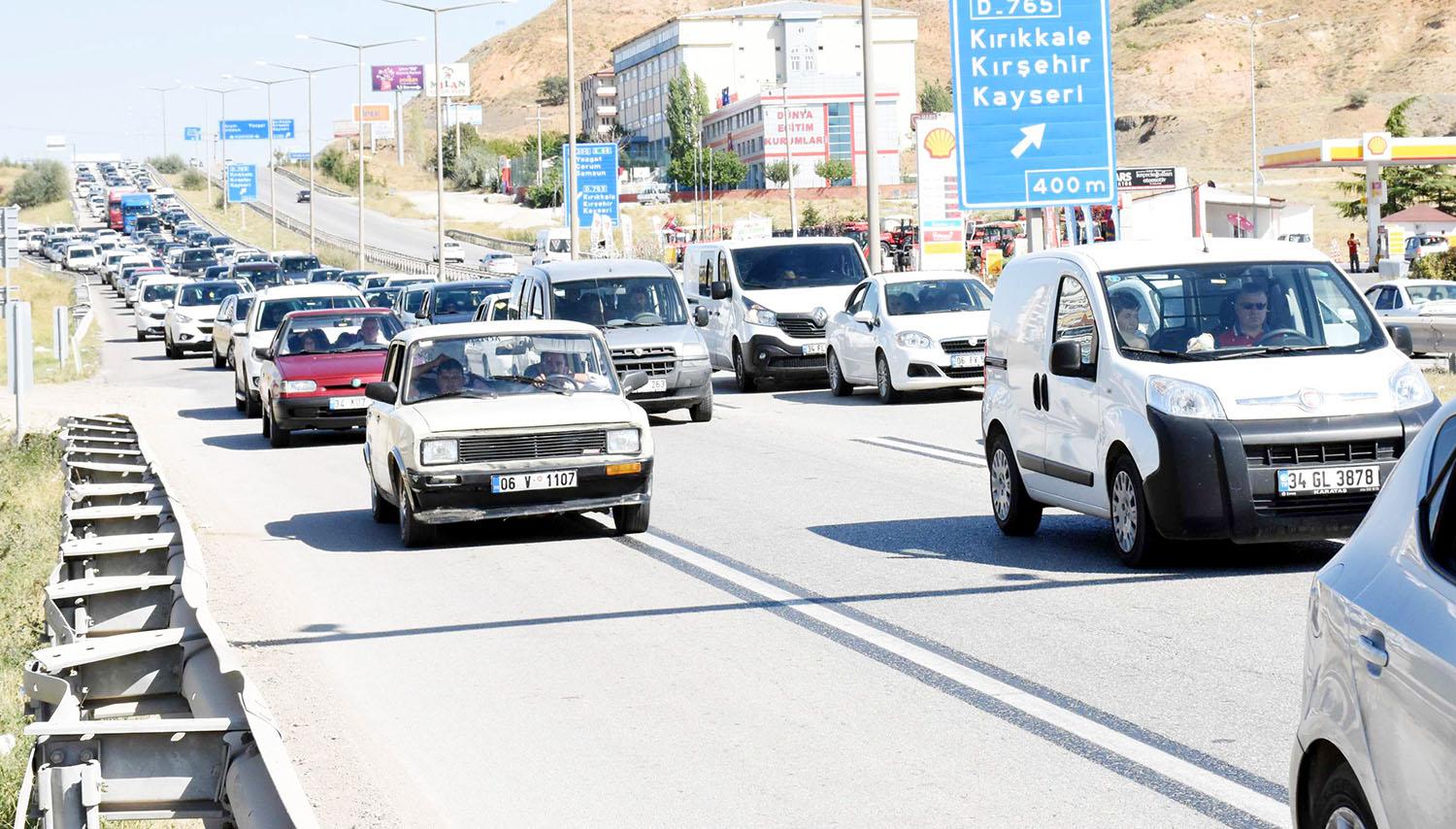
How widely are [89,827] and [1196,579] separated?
6.90 meters

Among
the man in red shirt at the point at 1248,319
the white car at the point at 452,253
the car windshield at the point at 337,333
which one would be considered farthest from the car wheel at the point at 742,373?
the white car at the point at 452,253

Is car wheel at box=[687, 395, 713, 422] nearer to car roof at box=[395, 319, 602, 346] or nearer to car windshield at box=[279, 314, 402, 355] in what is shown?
car windshield at box=[279, 314, 402, 355]

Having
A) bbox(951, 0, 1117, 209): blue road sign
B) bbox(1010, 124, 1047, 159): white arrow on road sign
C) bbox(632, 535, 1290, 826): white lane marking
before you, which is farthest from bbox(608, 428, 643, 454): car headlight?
bbox(1010, 124, 1047, 159): white arrow on road sign

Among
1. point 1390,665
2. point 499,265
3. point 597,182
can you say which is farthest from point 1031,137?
point 499,265

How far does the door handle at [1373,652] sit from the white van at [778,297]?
80.8ft

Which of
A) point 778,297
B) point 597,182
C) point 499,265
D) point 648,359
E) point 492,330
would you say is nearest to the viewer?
point 492,330

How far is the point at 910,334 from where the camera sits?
84.0ft

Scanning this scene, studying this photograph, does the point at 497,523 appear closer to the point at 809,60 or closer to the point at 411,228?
the point at 411,228

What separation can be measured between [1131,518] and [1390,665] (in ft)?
23.2

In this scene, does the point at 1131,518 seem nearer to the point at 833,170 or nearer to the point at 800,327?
the point at 800,327

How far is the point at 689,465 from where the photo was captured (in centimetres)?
1875

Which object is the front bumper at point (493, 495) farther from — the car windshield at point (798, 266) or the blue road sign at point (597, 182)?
the blue road sign at point (597, 182)

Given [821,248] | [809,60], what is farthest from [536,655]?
[809,60]

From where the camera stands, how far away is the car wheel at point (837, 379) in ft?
91.1
